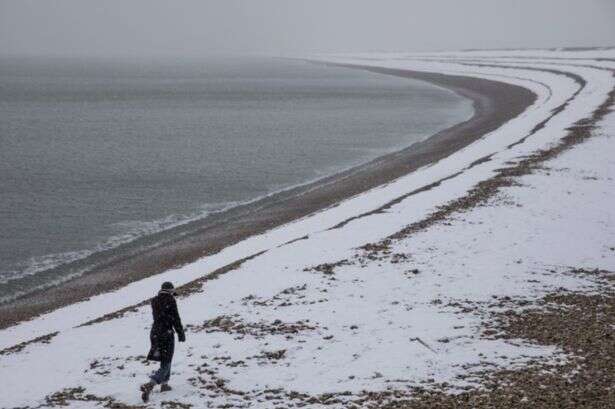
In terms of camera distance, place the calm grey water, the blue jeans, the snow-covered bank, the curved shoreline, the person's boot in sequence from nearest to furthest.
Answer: the person's boot, the blue jeans, the snow-covered bank, the curved shoreline, the calm grey water

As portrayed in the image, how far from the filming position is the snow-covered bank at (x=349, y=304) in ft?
60.1

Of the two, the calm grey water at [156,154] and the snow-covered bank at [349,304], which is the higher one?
the snow-covered bank at [349,304]

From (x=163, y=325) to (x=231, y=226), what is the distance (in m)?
24.2

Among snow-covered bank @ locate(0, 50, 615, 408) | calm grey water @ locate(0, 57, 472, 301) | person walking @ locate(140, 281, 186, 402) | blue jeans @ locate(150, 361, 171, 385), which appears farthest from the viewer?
calm grey water @ locate(0, 57, 472, 301)

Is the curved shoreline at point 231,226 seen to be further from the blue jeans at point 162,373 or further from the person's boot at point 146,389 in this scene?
the blue jeans at point 162,373

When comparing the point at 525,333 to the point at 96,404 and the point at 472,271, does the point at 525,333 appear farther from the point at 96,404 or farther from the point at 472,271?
the point at 96,404

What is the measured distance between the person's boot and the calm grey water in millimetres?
15755

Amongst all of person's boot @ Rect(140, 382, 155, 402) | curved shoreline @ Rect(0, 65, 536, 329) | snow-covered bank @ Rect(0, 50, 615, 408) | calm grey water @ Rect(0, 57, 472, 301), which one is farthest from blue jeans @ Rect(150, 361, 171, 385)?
calm grey water @ Rect(0, 57, 472, 301)

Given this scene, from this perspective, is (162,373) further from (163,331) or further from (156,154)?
(156,154)

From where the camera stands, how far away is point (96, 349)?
20.7 meters

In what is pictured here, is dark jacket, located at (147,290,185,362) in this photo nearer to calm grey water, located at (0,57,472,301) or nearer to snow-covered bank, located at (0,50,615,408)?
snow-covered bank, located at (0,50,615,408)

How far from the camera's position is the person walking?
16.9 m

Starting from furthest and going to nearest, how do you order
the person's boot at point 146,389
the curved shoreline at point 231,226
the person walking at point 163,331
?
the curved shoreline at point 231,226 → the person's boot at point 146,389 → the person walking at point 163,331

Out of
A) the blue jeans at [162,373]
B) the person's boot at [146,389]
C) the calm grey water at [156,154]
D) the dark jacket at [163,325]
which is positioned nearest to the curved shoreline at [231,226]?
the calm grey water at [156,154]
